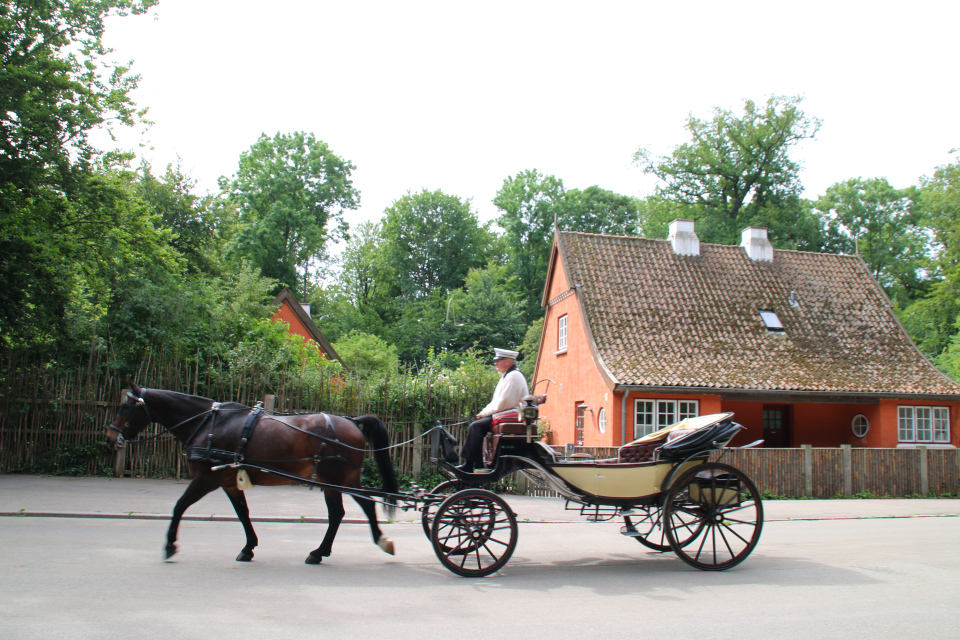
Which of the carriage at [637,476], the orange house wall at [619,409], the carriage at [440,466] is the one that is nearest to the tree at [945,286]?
the orange house wall at [619,409]

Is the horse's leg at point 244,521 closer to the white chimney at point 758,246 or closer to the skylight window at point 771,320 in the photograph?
the skylight window at point 771,320

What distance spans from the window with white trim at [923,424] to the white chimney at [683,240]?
7.38 metres

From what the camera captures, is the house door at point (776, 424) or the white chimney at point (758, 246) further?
the white chimney at point (758, 246)

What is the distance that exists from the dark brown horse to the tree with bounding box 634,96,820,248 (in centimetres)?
3346

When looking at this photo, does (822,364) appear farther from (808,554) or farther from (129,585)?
(129,585)

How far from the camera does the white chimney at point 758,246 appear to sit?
23375 millimetres

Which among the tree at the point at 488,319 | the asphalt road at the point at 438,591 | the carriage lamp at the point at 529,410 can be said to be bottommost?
the asphalt road at the point at 438,591

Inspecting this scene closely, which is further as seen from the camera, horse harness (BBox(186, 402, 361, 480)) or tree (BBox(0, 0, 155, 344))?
tree (BBox(0, 0, 155, 344))

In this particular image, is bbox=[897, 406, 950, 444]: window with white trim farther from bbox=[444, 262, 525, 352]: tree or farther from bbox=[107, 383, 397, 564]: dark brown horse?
bbox=[444, 262, 525, 352]: tree

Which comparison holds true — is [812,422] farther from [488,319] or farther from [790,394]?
[488,319]

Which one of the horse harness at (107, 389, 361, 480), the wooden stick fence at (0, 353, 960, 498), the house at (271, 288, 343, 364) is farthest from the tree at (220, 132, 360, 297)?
the horse harness at (107, 389, 361, 480)

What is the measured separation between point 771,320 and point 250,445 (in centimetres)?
1737

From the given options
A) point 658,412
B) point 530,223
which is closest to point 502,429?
point 658,412

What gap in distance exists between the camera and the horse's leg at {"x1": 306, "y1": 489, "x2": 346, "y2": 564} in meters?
7.08
